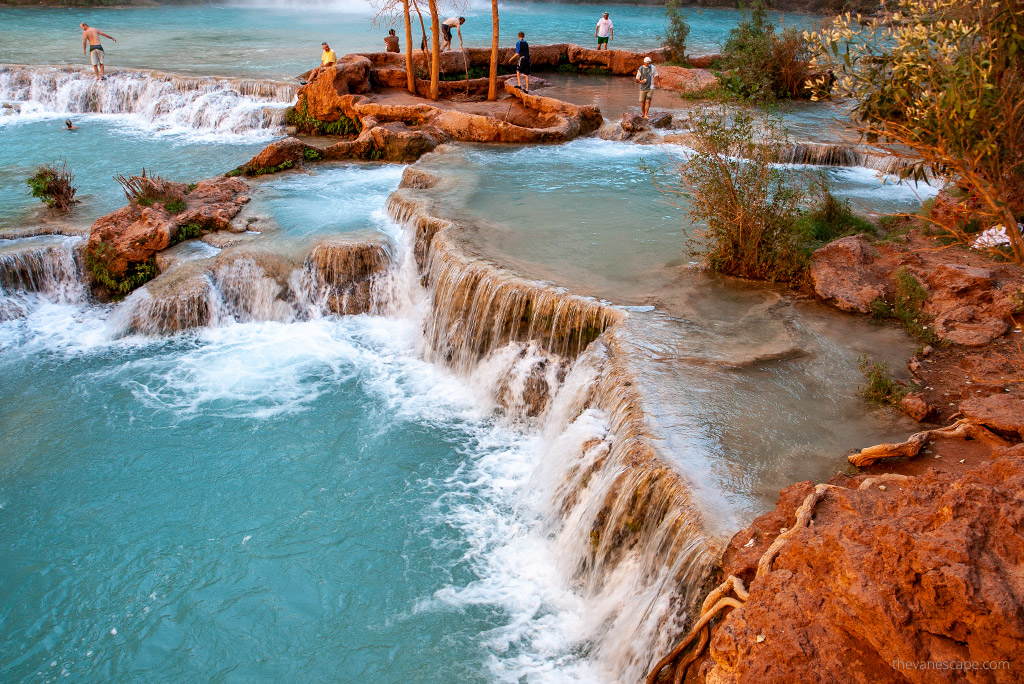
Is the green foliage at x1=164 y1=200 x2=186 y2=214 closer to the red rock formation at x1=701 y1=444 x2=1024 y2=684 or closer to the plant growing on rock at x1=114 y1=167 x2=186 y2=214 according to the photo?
the plant growing on rock at x1=114 y1=167 x2=186 y2=214

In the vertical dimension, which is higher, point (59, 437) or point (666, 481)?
point (666, 481)

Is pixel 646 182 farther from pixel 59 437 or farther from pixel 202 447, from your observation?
pixel 59 437

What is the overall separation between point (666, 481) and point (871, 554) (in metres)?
1.53

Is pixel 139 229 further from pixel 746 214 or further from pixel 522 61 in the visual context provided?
pixel 522 61

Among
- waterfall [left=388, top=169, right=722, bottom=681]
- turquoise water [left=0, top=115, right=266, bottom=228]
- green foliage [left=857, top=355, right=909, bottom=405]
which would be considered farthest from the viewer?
turquoise water [left=0, top=115, right=266, bottom=228]

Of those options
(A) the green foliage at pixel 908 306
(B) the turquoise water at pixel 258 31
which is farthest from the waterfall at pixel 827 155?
(B) the turquoise water at pixel 258 31

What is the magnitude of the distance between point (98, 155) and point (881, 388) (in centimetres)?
1400

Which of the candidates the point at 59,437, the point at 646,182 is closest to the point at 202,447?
the point at 59,437

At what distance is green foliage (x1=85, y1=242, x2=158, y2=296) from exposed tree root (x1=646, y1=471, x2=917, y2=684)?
8.15 meters

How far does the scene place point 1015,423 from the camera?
Result: 14.5ft

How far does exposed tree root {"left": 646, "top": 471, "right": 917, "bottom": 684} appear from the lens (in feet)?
11.7

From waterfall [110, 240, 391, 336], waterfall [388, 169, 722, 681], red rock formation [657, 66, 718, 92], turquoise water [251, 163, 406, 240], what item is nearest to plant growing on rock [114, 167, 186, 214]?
turquoise water [251, 163, 406, 240]

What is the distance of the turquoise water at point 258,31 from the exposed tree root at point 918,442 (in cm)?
1748

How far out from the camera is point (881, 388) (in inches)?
214
